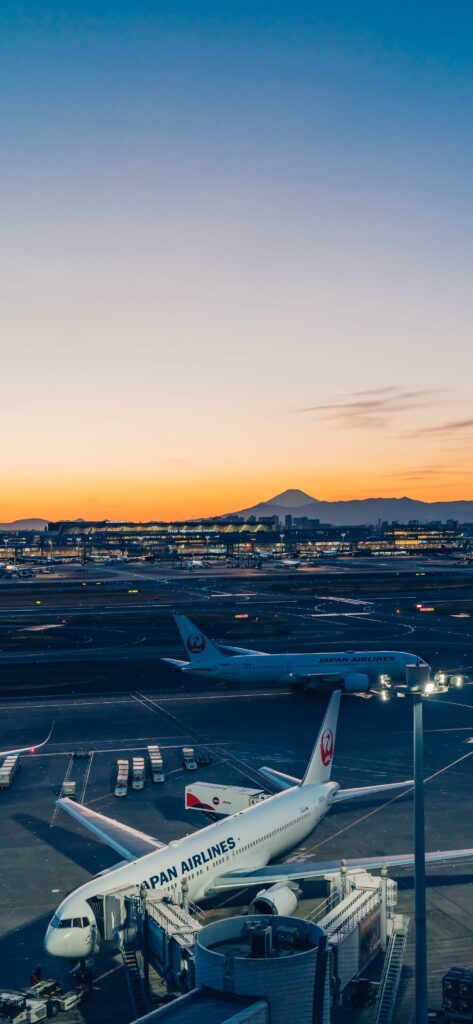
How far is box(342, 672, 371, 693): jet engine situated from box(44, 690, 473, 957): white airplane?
3944 centimetres

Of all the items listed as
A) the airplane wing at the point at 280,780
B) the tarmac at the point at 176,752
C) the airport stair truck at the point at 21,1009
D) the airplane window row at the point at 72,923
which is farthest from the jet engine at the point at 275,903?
the airplane wing at the point at 280,780

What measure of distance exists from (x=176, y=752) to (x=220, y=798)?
1879cm

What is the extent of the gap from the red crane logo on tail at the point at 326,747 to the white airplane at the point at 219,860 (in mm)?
112

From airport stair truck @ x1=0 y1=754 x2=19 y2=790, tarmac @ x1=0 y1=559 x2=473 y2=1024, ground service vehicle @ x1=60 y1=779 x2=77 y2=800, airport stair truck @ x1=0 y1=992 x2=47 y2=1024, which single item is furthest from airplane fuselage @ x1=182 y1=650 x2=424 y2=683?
airport stair truck @ x1=0 y1=992 x2=47 y2=1024

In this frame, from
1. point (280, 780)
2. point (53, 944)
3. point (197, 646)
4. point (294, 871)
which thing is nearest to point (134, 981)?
point (53, 944)

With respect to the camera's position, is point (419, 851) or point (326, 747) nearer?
point (419, 851)

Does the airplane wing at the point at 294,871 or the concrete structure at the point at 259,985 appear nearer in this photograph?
the concrete structure at the point at 259,985

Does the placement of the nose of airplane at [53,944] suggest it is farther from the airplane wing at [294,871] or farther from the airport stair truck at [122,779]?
the airport stair truck at [122,779]

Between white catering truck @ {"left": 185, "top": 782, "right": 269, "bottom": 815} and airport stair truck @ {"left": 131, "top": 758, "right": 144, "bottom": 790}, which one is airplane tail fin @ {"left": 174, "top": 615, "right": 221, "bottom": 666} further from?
white catering truck @ {"left": 185, "top": 782, "right": 269, "bottom": 815}

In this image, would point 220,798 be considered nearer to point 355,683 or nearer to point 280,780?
point 280,780

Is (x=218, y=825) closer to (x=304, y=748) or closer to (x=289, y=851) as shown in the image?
(x=289, y=851)

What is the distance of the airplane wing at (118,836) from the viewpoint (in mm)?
40625

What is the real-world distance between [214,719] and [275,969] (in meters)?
54.5

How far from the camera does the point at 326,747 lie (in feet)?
157
